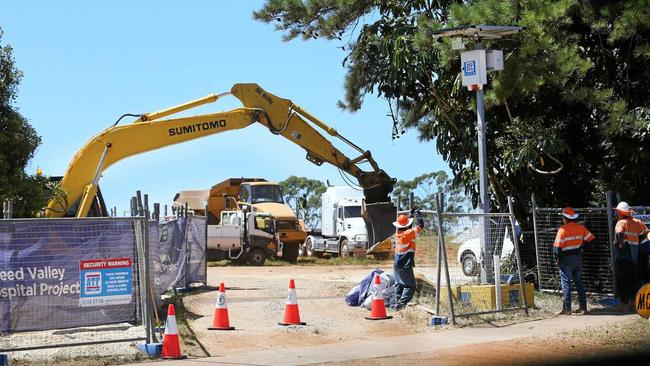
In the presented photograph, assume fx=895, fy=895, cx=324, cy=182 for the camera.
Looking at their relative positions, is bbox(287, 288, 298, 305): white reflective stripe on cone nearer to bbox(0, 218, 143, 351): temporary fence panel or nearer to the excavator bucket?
bbox(0, 218, 143, 351): temporary fence panel

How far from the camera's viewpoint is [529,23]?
57.4 feet

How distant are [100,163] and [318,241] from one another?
67.2 ft

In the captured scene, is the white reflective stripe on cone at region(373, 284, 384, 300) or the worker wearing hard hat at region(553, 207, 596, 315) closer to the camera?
the white reflective stripe on cone at region(373, 284, 384, 300)

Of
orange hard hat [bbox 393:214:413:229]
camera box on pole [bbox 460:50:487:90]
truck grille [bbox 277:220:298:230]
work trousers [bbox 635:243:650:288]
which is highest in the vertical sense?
camera box on pole [bbox 460:50:487:90]

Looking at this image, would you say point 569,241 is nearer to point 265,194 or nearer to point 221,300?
point 221,300

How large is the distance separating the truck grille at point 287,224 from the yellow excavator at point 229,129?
7090mm

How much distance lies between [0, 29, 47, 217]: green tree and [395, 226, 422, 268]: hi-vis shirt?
741cm

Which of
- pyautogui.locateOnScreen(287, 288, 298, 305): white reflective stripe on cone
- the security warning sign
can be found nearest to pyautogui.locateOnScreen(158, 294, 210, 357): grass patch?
the security warning sign

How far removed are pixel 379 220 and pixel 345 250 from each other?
14.3 metres

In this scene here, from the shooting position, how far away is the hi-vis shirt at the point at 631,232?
54.3 ft

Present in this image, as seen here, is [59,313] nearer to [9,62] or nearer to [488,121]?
[9,62]

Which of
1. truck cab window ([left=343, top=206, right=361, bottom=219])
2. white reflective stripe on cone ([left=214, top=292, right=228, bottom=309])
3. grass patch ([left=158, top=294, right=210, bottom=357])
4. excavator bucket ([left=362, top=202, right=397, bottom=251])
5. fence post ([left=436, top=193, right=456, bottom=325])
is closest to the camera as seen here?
grass patch ([left=158, top=294, right=210, bottom=357])

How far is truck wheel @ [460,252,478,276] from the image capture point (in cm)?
1734

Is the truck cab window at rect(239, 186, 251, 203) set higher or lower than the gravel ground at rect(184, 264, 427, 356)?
higher
